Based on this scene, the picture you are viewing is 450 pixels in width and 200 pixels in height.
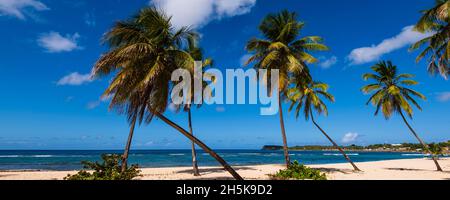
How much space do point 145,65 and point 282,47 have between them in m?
9.64

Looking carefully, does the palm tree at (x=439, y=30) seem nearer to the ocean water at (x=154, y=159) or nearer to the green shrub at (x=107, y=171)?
the green shrub at (x=107, y=171)

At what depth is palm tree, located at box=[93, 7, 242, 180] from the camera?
28.2 feet

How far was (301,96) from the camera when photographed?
74.1ft

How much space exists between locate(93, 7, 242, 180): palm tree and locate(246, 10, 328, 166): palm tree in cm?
771

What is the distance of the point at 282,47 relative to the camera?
16.8m

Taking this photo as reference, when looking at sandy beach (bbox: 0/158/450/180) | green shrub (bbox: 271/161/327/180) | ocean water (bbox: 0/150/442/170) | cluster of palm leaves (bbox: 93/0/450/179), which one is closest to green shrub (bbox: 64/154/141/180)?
cluster of palm leaves (bbox: 93/0/450/179)

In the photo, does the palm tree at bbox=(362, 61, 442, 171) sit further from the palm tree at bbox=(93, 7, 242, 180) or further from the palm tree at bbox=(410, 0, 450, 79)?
the palm tree at bbox=(93, 7, 242, 180)

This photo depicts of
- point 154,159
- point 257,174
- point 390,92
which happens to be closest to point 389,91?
point 390,92
